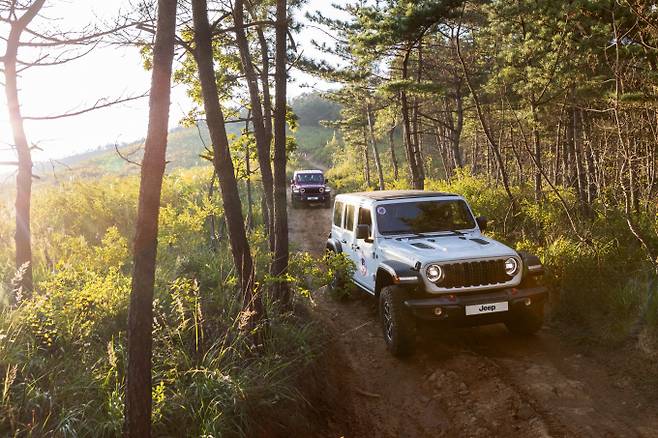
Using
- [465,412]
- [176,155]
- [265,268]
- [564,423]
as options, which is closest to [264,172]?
[265,268]

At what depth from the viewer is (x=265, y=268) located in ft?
30.1

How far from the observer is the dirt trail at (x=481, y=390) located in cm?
432

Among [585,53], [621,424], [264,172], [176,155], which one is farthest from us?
[176,155]

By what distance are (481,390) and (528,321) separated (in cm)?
161

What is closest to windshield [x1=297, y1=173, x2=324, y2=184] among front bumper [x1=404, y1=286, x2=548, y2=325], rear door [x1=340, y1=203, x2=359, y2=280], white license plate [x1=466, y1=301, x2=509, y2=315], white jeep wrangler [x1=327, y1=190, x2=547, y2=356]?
rear door [x1=340, y1=203, x2=359, y2=280]

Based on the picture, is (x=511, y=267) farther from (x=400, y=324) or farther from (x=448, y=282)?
(x=400, y=324)

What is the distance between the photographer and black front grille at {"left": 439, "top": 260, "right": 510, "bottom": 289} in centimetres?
566

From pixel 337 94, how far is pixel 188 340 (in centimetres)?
2084

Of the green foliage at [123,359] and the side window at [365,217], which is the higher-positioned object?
the side window at [365,217]

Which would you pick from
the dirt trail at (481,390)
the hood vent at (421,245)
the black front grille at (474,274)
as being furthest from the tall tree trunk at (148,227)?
the hood vent at (421,245)

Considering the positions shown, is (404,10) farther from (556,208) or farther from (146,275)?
(146,275)

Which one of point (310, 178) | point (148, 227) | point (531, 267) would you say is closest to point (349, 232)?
point (531, 267)

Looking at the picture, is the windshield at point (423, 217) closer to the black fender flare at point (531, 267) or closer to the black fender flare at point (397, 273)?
the black fender flare at point (397, 273)

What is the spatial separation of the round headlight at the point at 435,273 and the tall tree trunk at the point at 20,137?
6.05 m
